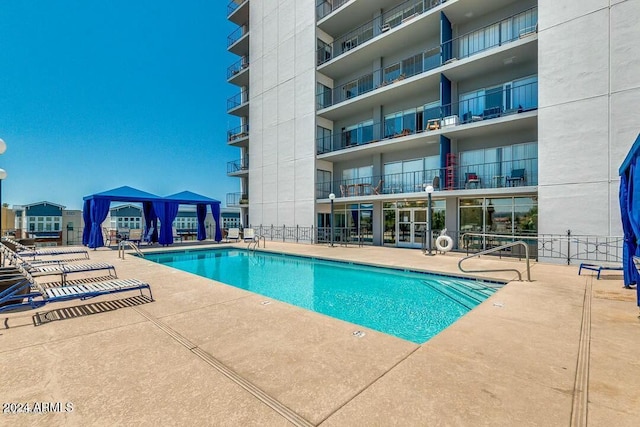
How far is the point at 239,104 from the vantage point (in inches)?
964

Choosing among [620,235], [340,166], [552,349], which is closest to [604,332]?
[552,349]

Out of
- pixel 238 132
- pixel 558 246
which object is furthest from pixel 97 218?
pixel 558 246

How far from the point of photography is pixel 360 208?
57.8ft

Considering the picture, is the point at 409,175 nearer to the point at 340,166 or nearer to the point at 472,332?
the point at 340,166

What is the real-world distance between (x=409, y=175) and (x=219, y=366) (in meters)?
14.3

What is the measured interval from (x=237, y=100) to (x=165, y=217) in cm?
1378

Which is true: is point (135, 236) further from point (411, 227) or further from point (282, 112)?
point (411, 227)

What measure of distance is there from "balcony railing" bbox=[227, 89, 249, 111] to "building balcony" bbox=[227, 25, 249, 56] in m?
3.45

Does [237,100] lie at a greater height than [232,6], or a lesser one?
lesser

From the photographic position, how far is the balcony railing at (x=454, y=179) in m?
11.7

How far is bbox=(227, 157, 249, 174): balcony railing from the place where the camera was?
24125 millimetres

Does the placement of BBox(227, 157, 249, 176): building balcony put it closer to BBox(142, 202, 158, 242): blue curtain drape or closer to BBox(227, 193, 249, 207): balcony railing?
BBox(227, 193, 249, 207): balcony railing

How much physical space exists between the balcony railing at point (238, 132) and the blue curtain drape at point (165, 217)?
10.2 m

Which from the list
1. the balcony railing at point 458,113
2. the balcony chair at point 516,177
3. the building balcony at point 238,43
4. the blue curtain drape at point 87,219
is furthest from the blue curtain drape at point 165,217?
the balcony chair at point 516,177
